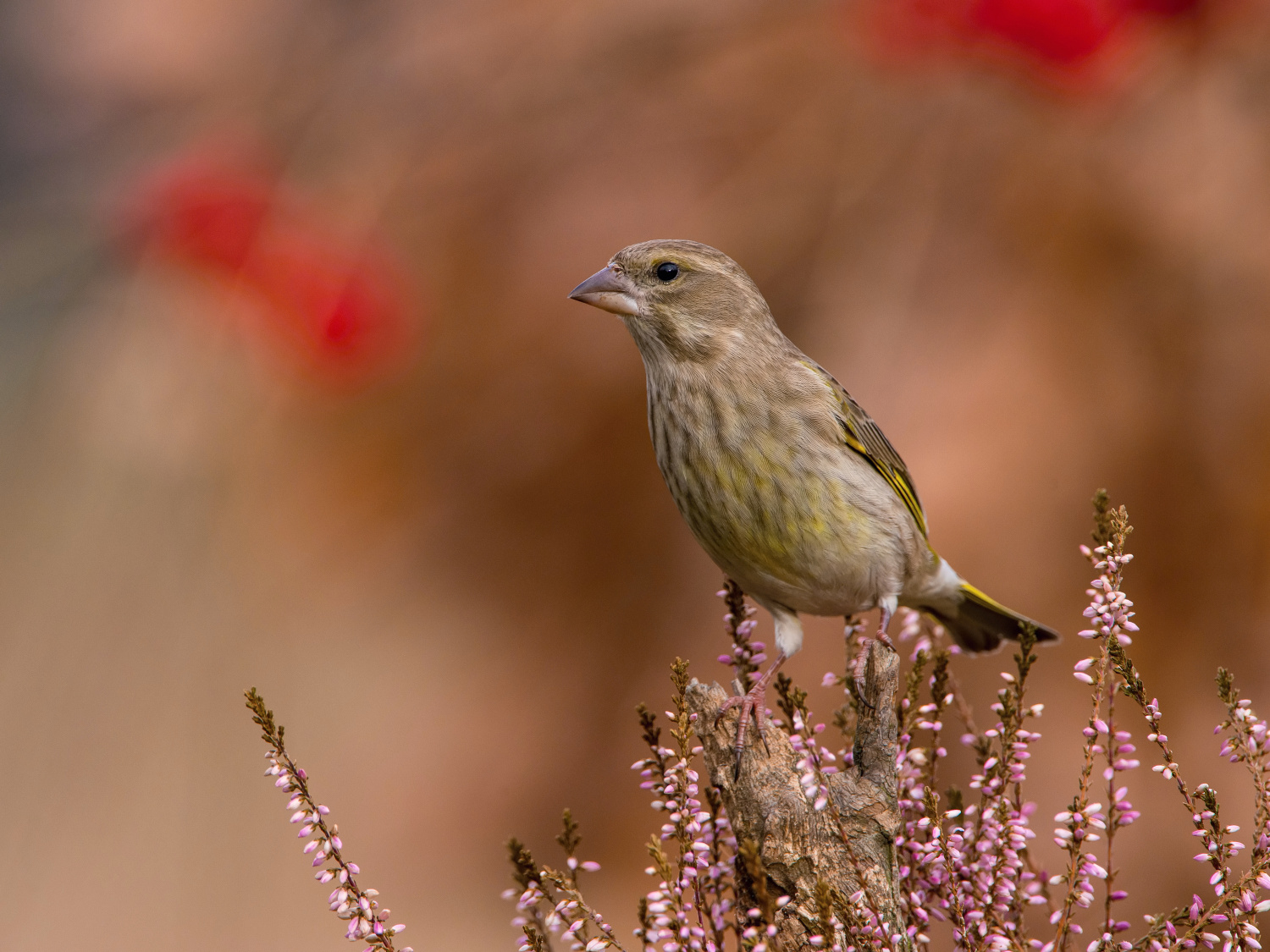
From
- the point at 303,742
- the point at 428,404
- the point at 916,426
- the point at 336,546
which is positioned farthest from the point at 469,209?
the point at 303,742

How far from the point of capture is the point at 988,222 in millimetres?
3928

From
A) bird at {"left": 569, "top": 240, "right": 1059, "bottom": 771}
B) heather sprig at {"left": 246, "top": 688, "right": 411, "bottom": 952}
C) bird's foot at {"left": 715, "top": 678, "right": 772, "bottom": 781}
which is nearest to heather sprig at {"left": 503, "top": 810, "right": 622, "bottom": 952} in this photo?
heather sprig at {"left": 246, "top": 688, "right": 411, "bottom": 952}

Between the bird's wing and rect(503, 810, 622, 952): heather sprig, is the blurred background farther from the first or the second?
rect(503, 810, 622, 952): heather sprig

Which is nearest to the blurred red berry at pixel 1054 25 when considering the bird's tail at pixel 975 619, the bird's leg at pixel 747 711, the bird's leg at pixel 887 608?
the bird's tail at pixel 975 619

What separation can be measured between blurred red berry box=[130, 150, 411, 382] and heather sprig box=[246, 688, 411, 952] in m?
3.04

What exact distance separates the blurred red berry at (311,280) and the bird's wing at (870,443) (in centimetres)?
222

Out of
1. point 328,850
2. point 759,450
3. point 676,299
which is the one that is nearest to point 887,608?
point 759,450

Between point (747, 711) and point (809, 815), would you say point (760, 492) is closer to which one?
point (747, 711)

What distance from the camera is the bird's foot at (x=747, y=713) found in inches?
69.3

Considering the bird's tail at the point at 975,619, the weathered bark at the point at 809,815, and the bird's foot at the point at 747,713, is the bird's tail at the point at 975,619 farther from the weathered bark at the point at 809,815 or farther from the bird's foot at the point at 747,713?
the weathered bark at the point at 809,815

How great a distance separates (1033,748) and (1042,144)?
2.21m

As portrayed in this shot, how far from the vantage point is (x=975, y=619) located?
2898 mm

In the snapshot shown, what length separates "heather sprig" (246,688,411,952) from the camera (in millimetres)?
1293

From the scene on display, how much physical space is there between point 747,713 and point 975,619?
1244mm
